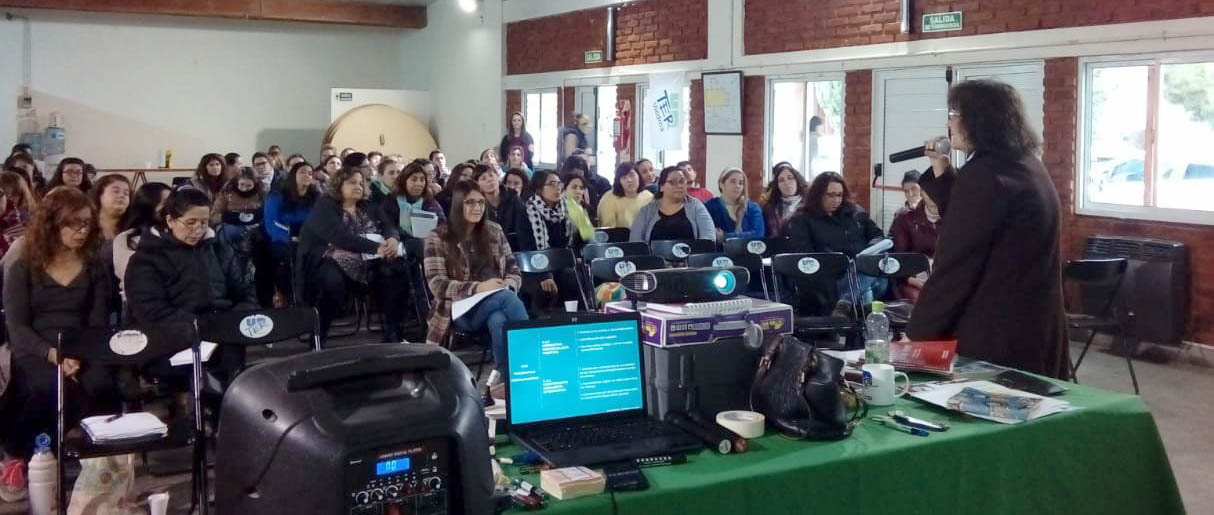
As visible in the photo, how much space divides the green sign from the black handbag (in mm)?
6191

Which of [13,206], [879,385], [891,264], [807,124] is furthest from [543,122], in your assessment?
[879,385]

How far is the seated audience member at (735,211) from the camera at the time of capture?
7.81m

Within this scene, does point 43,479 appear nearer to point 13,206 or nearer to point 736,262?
point 13,206

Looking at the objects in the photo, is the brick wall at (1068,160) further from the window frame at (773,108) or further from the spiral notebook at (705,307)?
the spiral notebook at (705,307)

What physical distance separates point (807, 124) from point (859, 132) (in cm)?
90

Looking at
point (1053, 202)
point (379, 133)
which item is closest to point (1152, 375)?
point (1053, 202)

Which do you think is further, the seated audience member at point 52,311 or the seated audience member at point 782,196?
the seated audience member at point 782,196

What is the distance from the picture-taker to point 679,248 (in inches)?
262

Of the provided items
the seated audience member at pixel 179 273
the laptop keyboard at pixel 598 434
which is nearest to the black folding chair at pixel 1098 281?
the laptop keyboard at pixel 598 434

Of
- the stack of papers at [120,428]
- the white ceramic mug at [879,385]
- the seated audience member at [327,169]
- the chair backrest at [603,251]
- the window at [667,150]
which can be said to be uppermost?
the window at [667,150]

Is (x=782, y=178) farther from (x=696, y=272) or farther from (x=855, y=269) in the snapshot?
(x=696, y=272)

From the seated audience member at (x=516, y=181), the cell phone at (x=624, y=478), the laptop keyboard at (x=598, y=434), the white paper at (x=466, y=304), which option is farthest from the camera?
the seated audience member at (x=516, y=181)

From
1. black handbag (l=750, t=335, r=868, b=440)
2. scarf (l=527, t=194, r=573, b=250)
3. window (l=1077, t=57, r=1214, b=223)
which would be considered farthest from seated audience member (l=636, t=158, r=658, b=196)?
black handbag (l=750, t=335, r=868, b=440)

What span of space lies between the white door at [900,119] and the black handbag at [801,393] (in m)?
6.11
